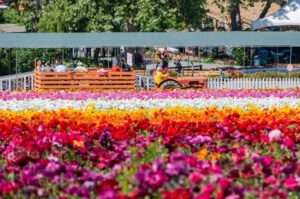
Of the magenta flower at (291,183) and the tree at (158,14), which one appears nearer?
the magenta flower at (291,183)

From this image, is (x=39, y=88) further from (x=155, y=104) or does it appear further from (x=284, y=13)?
(x=284, y=13)

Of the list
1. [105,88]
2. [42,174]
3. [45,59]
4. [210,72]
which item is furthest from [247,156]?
[45,59]

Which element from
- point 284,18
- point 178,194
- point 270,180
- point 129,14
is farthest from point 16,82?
point 178,194

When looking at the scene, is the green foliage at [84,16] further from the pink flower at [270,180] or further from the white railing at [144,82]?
the pink flower at [270,180]

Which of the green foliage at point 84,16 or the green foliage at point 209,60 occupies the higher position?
A: the green foliage at point 84,16

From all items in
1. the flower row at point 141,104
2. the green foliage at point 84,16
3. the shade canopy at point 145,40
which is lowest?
the flower row at point 141,104

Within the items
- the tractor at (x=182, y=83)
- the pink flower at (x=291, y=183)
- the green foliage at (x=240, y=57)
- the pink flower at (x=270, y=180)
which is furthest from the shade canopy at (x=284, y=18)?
the pink flower at (x=291, y=183)

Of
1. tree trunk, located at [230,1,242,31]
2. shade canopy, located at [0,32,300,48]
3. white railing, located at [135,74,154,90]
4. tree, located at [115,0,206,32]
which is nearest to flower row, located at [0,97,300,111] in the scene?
white railing, located at [135,74,154,90]

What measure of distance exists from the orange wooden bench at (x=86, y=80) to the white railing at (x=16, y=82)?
2406 mm

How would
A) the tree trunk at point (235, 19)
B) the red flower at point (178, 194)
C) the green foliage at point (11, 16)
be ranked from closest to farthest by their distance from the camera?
the red flower at point (178, 194)
the tree trunk at point (235, 19)
the green foliage at point (11, 16)

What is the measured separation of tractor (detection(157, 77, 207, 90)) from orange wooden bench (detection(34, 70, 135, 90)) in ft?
3.79

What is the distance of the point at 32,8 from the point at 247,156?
175 feet

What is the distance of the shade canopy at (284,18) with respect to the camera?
43.2 meters

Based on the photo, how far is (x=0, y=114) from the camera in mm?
14031
